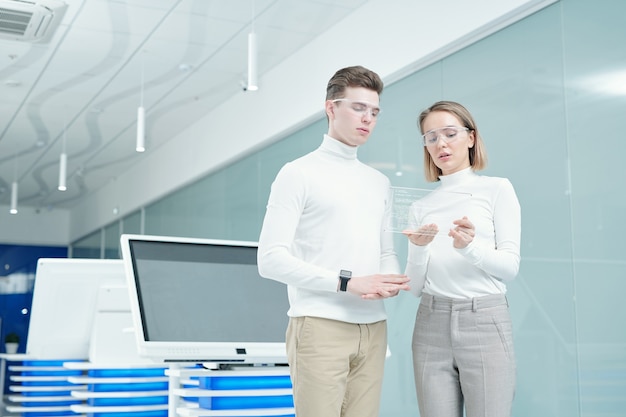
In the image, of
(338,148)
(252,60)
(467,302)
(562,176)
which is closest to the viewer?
(467,302)

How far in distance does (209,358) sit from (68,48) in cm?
432

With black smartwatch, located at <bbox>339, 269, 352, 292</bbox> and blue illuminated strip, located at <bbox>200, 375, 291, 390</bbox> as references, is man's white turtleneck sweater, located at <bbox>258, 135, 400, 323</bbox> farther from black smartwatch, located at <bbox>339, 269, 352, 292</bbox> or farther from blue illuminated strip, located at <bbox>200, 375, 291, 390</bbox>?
blue illuminated strip, located at <bbox>200, 375, 291, 390</bbox>

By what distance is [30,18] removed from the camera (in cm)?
555

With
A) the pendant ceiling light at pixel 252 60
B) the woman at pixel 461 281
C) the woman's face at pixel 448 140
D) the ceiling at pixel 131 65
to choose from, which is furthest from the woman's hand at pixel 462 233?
the ceiling at pixel 131 65

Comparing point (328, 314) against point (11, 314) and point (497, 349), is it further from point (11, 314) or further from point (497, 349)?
point (11, 314)

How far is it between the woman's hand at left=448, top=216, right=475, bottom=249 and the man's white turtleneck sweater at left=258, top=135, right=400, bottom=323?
19cm

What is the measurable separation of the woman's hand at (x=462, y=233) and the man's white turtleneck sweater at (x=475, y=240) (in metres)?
0.05

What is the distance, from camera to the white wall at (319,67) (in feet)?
14.8

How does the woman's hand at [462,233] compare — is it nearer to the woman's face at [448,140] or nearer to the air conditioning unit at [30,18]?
the woman's face at [448,140]

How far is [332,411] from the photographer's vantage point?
75.1 inches

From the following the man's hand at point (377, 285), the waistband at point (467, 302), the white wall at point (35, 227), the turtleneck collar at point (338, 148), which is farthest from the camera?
the white wall at point (35, 227)

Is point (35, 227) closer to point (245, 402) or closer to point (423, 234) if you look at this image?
point (245, 402)

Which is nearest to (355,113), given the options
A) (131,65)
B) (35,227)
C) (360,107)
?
(360,107)

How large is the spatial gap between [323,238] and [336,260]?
66 mm
